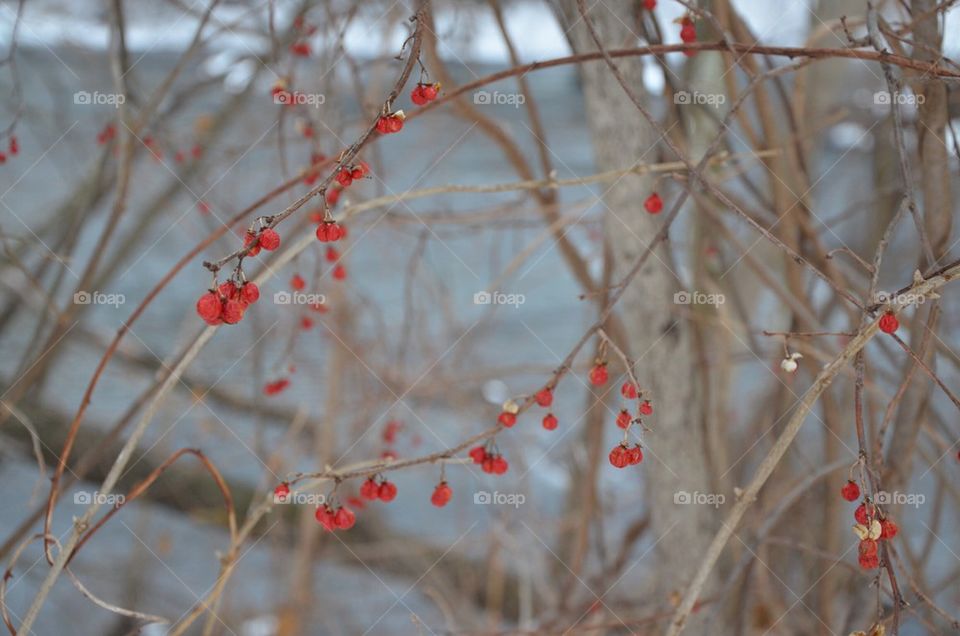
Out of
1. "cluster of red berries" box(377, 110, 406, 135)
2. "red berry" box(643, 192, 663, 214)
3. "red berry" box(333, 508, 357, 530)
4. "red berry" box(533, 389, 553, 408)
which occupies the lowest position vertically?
"red berry" box(333, 508, 357, 530)

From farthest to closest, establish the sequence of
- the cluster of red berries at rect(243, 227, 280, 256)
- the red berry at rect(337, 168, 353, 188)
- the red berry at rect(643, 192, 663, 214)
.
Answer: the red berry at rect(643, 192, 663, 214), the red berry at rect(337, 168, 353, 188), the cluster of red berries at rect(243, 227, 280, 256)

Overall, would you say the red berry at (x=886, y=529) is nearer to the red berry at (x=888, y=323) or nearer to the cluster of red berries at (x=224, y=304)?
the red berry at (x=888, y=323)

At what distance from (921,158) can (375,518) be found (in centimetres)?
169

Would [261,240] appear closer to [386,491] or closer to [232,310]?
[232,310]

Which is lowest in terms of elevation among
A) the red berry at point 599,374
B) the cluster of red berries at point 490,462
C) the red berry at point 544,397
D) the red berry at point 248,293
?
the cluster of red berries at point 490,462

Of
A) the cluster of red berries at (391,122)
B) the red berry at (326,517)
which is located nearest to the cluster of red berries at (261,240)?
the cluster of red berries at (391,122)

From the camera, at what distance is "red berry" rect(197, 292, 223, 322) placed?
556 millimetres

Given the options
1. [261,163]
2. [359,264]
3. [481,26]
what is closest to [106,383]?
[261,163]

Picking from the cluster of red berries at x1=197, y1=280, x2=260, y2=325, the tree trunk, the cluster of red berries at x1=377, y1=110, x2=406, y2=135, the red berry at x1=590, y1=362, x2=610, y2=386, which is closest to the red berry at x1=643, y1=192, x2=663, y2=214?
the tree trunk

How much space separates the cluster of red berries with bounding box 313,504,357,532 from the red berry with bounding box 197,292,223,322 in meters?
0.23

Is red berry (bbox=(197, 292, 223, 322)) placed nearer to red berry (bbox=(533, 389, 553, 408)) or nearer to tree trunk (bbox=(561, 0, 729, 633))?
red berry (bbox=(533, 389, 553, 408))

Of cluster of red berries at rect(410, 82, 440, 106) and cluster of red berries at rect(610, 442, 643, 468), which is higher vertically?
cluster of red berries at rect(410, 82, 440, 106)

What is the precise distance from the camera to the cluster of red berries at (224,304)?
56 centimetres

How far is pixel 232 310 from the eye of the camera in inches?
22.4
